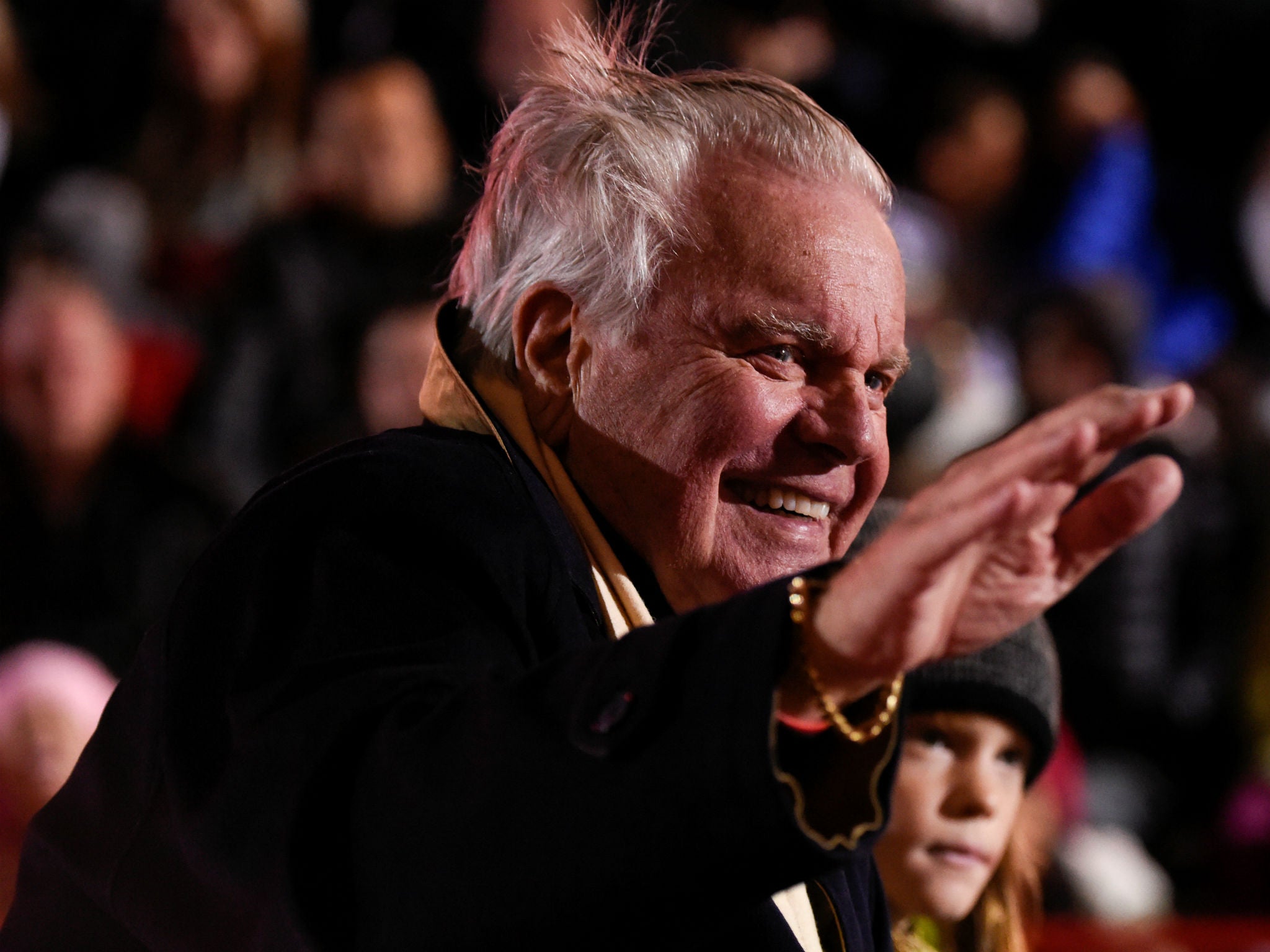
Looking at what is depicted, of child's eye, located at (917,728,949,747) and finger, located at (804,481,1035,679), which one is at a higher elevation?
finger, located at (804,481,1035,679)

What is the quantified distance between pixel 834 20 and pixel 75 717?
4462mm

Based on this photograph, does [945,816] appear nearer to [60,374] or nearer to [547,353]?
[547,353]

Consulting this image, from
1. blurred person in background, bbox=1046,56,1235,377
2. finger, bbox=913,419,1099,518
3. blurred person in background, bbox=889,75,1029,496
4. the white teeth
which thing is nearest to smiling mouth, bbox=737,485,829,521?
the white teeth

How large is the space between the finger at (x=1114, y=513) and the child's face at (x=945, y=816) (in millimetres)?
1065

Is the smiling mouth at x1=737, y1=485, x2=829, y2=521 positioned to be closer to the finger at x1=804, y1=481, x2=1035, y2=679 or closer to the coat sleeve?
the coat sleeve

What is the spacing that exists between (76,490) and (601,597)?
2318 millimetres

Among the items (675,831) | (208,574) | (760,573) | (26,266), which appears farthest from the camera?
(26,266)

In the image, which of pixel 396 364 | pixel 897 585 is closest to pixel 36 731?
pixel 396 364

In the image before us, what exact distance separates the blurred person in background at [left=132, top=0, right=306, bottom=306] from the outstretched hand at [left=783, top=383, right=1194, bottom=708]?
3679 millimetres

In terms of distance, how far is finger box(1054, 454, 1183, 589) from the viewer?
1.15 metres

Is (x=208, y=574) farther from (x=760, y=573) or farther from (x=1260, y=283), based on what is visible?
(x=1260, y=283)

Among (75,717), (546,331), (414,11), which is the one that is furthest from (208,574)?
(414,11)

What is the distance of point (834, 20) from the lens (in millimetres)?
6355

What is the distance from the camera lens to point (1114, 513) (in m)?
1.17
